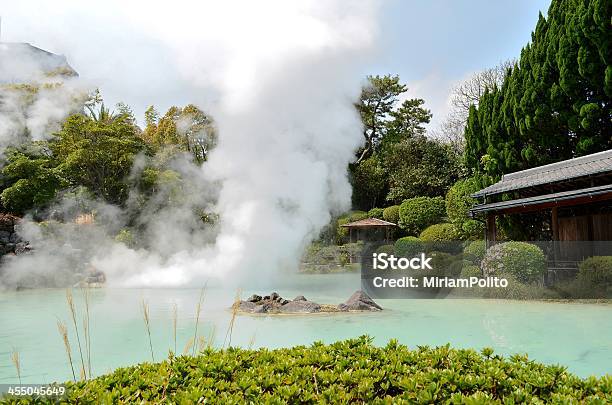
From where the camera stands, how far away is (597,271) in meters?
12.2

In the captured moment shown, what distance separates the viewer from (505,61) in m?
30.7

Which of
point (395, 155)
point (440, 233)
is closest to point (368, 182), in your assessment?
point (395, 155)

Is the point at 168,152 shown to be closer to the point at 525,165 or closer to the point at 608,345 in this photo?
the point at 525,165

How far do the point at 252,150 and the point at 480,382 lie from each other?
1875 cm

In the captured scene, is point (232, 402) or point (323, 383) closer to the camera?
point (232, 402)

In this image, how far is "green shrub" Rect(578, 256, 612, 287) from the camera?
12.0m

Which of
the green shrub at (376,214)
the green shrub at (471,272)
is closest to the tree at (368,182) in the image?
the green shrub at (376,214)

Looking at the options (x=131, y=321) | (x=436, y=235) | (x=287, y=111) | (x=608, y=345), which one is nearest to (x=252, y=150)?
(x=287, y=111)

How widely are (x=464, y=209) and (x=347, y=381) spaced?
58.9 feet

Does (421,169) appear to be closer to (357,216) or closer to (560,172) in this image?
(357,216)

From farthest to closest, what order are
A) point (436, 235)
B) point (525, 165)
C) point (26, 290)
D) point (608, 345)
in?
1. point (436, 235)
2. point (525, 165)
3. point (26, 290)
4. point (608, 345)

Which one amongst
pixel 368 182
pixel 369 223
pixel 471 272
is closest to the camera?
pixel 471 272

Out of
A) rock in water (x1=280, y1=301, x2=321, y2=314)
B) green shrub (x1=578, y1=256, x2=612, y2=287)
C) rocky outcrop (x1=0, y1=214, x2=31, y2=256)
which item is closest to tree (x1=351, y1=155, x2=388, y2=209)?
rocky outcrop (x1=0, y1=214, x2=31, y2=256)

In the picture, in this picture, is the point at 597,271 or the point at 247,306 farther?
the point at 597,271
